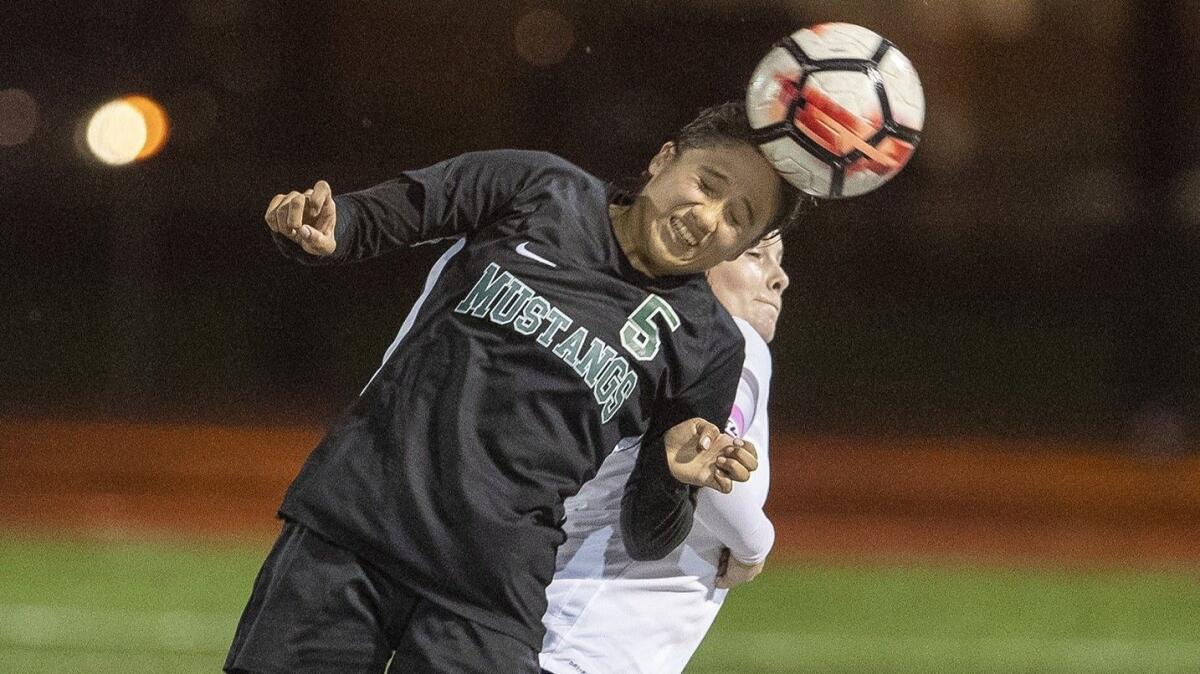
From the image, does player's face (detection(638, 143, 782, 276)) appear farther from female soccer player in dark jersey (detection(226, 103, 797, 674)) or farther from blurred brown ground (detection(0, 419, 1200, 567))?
blurred brown ground (detection(0, 419, 1200, 567))

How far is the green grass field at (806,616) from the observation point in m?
5.56

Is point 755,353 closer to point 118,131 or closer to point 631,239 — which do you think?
point 631,239

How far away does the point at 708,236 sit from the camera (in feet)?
8.65

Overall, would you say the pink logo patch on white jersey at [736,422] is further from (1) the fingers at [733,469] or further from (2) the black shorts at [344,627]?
(2) the black shorts at [344,627]

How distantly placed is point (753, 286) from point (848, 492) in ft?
24.5

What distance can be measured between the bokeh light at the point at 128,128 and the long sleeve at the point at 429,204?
44.3 feet

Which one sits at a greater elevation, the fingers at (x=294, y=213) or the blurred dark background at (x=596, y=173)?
the blurred dark background at (x=596, y=173)

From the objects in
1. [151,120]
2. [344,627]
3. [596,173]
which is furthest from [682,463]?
[151,120]

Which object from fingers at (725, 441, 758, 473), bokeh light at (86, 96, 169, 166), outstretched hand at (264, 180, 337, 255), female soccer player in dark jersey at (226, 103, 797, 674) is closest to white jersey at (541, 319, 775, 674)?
female soccer player in dark jersey at (226, 103, 797, 674)

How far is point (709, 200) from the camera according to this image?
265cm

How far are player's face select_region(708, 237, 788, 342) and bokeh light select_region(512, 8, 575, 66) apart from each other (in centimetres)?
1365

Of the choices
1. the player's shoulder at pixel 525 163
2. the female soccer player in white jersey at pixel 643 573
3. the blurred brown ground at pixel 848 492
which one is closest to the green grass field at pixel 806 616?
the blurred brown ground at pixel 848 492

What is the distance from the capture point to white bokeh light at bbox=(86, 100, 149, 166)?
1542 cm

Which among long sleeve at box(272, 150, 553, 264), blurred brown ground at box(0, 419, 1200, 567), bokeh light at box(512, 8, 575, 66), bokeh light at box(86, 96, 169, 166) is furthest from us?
bokeh light at box(512, 8, 575, 66)
